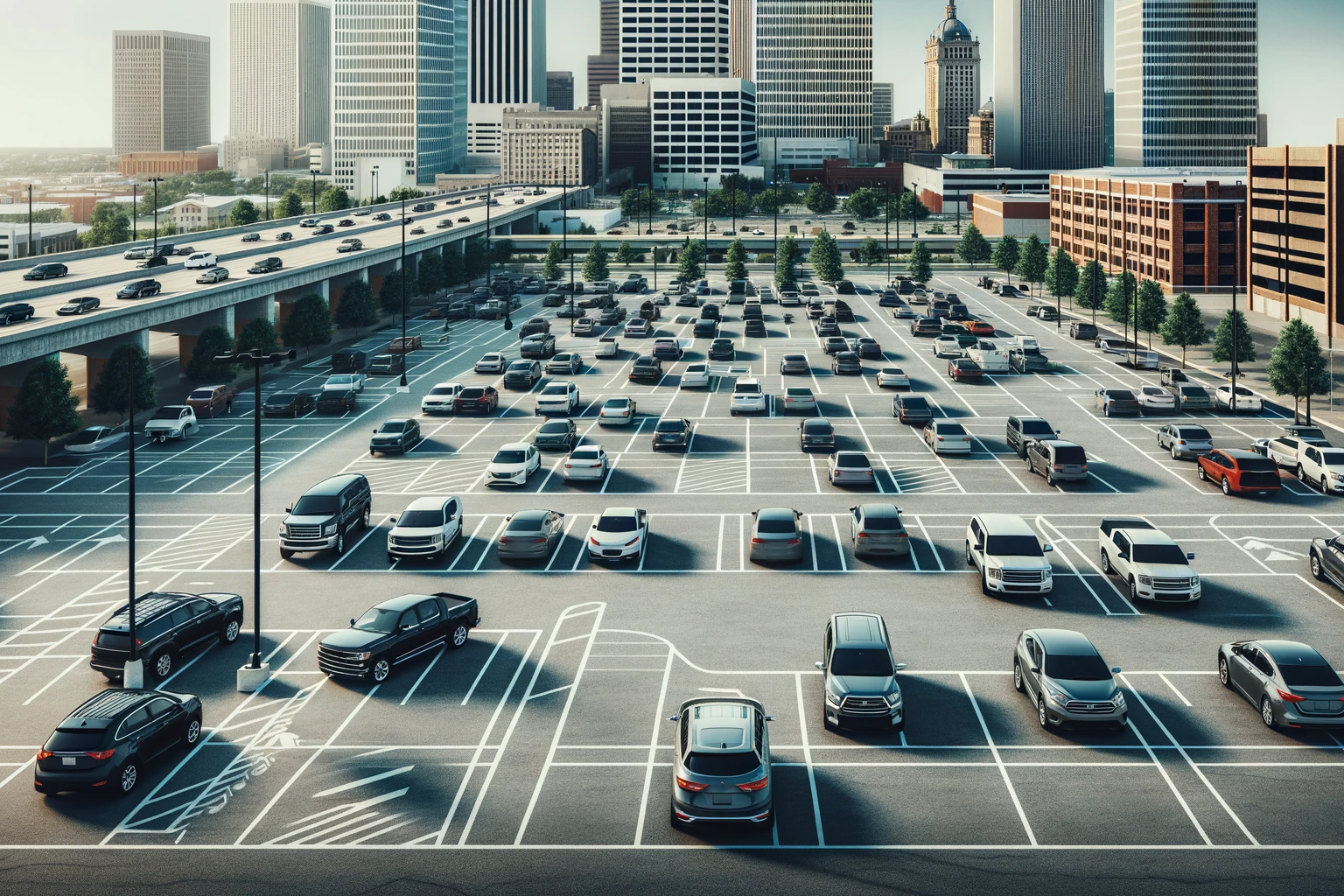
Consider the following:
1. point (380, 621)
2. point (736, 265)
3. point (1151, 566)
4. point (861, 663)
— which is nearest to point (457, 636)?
point (380, 621)

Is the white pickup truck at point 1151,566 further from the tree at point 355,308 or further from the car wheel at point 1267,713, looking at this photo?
the tree at point 355,308

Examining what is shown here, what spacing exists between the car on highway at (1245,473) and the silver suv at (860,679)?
24.1m

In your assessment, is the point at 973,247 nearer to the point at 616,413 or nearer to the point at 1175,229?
the point at 1175,229

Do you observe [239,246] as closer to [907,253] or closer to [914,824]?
[907,253]

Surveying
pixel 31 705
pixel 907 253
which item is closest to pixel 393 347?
pixel 31 705

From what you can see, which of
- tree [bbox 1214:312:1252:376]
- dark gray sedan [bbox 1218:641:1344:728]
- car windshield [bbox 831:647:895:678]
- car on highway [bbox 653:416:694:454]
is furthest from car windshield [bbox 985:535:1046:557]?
tree [bbox 1214:312:1252:376]

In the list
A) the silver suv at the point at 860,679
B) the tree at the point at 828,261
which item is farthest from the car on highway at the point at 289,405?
the tree at the point at 828,261

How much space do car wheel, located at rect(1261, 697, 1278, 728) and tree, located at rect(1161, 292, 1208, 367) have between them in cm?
5827

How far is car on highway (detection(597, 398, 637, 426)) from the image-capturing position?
60656 millimetres

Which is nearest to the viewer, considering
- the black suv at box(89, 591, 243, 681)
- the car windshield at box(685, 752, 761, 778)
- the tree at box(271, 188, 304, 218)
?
the car windshield at box(685, 752, 761, 778)

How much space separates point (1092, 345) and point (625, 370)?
34457mm

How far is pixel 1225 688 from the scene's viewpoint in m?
28.6

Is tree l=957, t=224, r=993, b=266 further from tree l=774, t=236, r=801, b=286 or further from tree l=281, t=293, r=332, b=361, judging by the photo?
tree l=281, t=293, r=332, b=361

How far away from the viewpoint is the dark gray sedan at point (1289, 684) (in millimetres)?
25609
